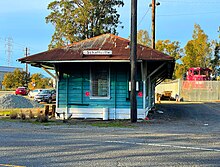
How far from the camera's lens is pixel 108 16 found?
49906mm

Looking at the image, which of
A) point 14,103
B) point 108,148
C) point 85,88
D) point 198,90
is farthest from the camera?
point 198,90

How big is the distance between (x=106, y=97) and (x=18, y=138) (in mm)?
7925

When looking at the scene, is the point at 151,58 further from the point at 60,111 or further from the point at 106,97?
the point at 60,111

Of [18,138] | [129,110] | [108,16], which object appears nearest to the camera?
[18,138]

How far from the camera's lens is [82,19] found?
48375mm

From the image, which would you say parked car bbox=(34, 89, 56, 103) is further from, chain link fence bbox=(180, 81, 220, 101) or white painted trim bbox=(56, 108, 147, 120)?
white painted trim bbox=(56, 108, 147, 120)

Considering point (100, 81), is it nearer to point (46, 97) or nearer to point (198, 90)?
point (46, 97)

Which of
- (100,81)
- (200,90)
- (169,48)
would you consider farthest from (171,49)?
(100,81)

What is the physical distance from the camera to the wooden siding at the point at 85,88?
18844mm

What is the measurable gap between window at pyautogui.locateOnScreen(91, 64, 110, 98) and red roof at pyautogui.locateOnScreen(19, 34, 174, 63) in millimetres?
1024

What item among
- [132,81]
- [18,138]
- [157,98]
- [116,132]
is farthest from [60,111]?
[157,98]

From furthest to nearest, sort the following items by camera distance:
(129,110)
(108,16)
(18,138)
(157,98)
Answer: (108,16) < (157,98) < (129,110) < (18,138)

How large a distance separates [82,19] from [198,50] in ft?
79.5

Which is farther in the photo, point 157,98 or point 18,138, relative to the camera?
point 157,98
